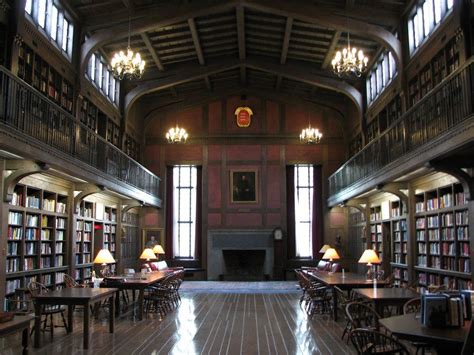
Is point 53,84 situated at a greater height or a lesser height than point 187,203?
greater

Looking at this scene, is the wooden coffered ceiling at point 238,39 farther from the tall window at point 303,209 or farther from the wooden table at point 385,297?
the wooden table at point 385,297

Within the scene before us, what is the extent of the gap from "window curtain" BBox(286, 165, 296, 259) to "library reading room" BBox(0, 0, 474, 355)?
0.09 meters

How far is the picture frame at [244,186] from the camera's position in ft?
68.2

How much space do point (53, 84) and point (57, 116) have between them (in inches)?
82.6

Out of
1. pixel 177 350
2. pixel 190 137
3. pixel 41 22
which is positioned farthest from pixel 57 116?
pixel 190 137

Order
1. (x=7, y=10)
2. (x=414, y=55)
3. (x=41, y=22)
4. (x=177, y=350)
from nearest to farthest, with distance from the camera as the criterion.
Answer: (x=177, y=350)
(x=7, y=10)
(x=41, y=22)
(x=414, y=55)

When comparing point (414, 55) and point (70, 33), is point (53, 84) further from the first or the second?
point (414, 55)

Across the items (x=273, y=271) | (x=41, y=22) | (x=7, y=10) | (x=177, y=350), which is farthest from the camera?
(x=273, y=271)

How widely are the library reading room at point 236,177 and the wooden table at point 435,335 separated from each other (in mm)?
15

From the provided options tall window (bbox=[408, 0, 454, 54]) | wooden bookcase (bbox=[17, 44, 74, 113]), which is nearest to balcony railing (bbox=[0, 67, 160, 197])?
wooden bookcase (bbox=[17, 44, 74, 113])

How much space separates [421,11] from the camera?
1210 centimetres

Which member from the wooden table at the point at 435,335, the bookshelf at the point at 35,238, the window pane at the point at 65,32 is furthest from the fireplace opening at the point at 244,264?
the wooden table at the point at 435,335

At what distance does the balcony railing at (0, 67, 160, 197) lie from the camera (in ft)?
26.2

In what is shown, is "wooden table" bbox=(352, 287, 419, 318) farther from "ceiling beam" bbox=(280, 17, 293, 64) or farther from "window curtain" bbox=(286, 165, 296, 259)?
"window curtain" bbox=(286, 165, 296, 259)
